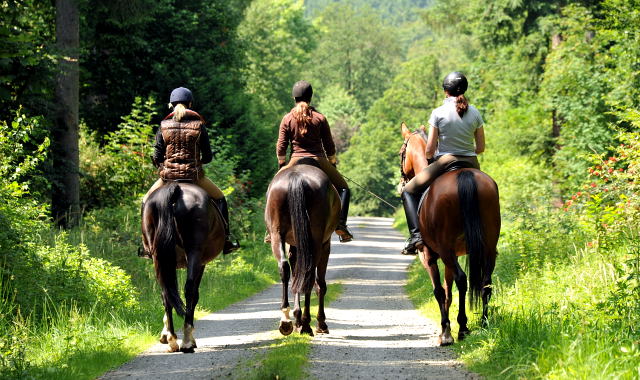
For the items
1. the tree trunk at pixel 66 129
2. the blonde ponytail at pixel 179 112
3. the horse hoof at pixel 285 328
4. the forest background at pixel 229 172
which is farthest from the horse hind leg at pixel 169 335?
the tree trunk at pixel 66 129

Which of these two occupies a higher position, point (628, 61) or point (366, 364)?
point (628, 61)

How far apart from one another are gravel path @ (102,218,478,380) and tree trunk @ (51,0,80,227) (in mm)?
6314

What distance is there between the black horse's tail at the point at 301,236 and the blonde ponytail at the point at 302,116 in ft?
3.15

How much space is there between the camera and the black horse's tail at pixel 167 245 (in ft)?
32.3

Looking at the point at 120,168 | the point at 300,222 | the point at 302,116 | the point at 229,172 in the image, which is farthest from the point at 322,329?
the point at 120,168

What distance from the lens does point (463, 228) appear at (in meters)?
10.1

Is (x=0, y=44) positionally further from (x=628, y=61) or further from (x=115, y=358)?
(x=628, y=61)

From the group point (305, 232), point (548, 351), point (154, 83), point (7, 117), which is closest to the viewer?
point (548, 351)

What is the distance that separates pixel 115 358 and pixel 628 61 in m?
15.1

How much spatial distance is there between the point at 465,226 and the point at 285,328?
248 centimetres

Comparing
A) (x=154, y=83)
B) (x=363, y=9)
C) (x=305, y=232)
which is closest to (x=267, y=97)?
(x=154, y=83)

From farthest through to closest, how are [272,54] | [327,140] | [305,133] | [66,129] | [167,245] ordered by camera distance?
[272,54] < [66,129] < [327,140] < [305,133] < [167,245]

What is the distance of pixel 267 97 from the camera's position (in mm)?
64750

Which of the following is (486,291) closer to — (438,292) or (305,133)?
(438,292)
